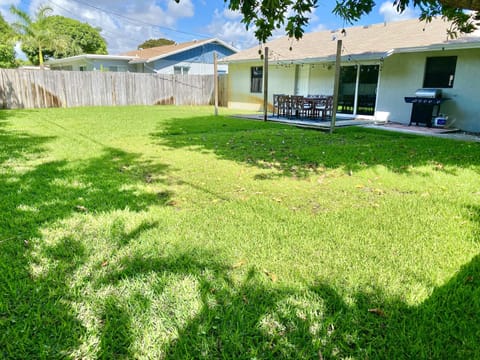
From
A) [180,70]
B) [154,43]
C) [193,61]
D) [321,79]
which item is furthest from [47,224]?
[154,43]

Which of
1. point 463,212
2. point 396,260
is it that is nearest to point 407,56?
point 463,212

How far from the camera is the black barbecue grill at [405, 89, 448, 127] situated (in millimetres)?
10859

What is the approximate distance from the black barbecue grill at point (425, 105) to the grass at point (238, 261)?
20.3 ft

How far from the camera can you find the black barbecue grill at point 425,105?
10.9 meters

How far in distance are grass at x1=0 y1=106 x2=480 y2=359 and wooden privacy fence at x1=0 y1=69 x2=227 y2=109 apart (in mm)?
12238

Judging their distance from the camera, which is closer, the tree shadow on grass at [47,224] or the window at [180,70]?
the tree shadow on grass at [47,224]

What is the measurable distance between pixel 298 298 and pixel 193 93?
1934 centimetres

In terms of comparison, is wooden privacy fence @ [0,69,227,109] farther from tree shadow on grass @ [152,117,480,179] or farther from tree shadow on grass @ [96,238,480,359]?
tree shadow on grass @ [96,238,480,359]

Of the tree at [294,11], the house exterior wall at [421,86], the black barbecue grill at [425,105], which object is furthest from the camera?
the black barbecue grill at [425,105]

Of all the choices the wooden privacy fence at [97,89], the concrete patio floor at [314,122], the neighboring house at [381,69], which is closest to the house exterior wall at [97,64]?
the wooden privacy fence at [97,89]

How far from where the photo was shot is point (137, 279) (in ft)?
8.10

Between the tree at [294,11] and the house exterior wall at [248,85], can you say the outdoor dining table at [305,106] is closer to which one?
the house exterior wall at [248,85]

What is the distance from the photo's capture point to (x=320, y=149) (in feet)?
23.8

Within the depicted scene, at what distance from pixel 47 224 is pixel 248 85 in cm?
1654
